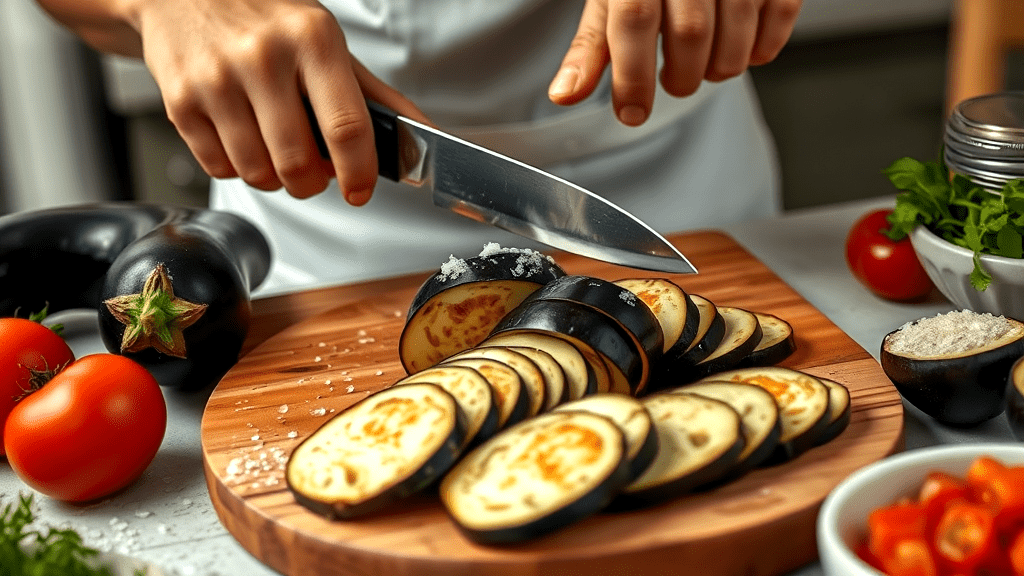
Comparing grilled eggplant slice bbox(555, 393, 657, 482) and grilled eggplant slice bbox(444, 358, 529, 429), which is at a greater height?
grilled eggplant slice bbox(555, 393, 657, 482)

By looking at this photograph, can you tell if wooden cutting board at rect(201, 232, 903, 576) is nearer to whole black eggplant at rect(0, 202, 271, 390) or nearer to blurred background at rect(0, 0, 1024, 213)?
whole black eggplant at rect(0, 202, 271, 390)

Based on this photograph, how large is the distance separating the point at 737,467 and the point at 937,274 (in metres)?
0.79

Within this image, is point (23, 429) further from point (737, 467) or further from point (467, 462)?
point (737, 467)

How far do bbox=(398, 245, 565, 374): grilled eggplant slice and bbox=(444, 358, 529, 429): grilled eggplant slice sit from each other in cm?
25

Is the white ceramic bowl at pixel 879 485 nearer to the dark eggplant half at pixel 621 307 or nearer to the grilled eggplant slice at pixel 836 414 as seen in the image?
the grilled eggplant slice at pixel 836 414

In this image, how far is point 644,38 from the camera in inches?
72.9

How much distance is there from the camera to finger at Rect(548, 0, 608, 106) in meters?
1.85

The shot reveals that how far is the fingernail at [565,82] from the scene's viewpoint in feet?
6.04

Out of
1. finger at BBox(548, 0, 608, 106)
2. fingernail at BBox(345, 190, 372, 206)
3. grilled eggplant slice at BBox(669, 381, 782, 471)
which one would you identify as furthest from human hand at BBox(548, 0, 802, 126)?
grilled eggplant slice at BBox(669, 381, 782, 471)

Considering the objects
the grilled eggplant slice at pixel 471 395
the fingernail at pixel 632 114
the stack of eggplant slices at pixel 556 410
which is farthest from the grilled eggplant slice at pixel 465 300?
the fingernail at pixel 632 114

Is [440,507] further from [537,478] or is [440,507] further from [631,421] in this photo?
[631,421]

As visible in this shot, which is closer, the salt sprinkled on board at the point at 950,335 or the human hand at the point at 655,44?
the salt sprinkled on board at the point at 950,335

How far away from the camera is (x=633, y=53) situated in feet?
6.11

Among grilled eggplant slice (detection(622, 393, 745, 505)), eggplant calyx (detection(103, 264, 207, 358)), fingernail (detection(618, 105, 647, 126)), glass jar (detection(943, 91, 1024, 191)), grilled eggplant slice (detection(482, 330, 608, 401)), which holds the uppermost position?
glass jar (detection(943, 91, 1024, 191))
